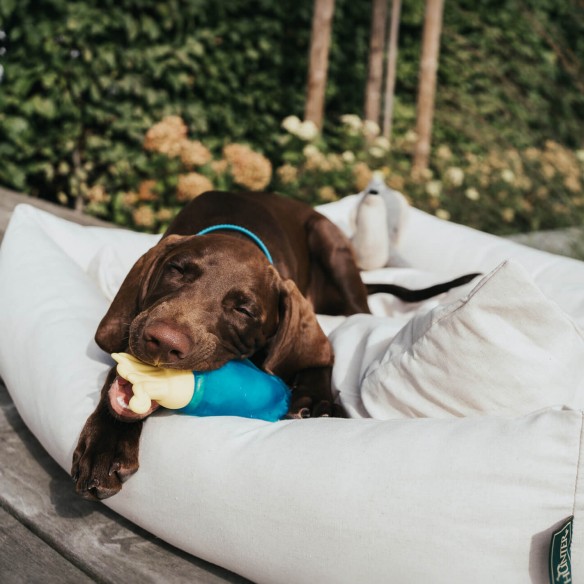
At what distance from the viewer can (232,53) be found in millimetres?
5840

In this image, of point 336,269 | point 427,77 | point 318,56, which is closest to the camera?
point 336,269

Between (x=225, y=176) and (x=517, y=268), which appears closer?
(x=517, y=268)

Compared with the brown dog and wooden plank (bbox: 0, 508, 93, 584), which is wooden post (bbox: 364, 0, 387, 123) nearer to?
the brown dog

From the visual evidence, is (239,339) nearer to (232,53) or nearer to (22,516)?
(22,516)

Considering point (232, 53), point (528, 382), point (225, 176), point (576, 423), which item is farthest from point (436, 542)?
point (232, 53)

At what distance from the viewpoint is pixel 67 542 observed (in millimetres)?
1635

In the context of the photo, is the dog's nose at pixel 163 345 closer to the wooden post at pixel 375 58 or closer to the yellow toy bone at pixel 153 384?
the yellow toy bone at pixel 153 384

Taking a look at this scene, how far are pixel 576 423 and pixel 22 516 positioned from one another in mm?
1177

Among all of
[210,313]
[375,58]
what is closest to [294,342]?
[210,313]

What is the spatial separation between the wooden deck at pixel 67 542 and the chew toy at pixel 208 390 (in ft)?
0.94

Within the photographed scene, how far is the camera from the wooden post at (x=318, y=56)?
221 inches

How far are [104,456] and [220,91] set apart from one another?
14.6 ft

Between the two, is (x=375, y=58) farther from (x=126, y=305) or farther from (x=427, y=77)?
(x=126, y=305)

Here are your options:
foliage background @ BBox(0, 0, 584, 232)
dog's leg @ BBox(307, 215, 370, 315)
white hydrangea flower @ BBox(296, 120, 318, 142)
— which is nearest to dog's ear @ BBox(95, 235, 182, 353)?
dog's leg @ BBox(307, 215, 370, 315)
